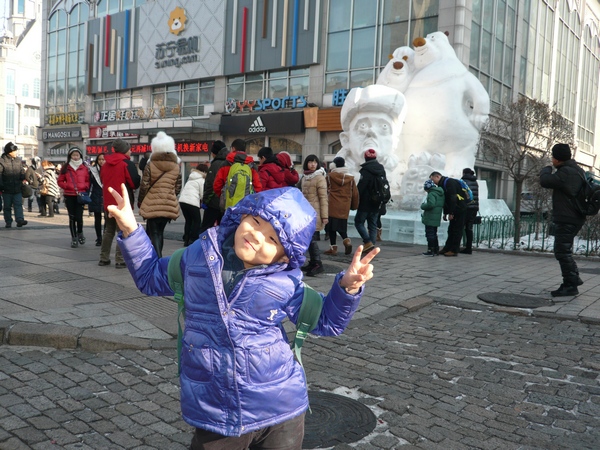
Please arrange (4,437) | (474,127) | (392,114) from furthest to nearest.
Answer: (474,127) → (392,114) → (4,437)

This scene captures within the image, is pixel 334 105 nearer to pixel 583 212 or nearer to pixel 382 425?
pixel 583 212

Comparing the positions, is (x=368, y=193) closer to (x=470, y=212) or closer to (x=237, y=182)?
(x=470, y=212)

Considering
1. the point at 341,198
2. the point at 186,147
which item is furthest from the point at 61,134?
the point at 341,198

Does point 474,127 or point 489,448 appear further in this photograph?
point 474,127

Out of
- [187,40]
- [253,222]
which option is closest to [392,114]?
[253,222]

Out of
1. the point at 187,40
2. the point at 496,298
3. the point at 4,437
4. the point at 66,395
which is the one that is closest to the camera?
the point at 4,437

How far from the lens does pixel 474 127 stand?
47.2 feet

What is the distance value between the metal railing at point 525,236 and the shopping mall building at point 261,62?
763 centimetres

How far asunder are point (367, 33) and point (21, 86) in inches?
2390

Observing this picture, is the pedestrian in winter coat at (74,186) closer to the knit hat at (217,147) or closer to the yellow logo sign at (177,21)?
the knit hat at (217,147)

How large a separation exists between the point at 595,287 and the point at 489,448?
5.79m

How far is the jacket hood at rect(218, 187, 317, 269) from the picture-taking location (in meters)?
2.06

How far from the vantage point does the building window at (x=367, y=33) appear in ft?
80.1

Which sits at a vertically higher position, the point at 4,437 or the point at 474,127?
the point at 474,127
